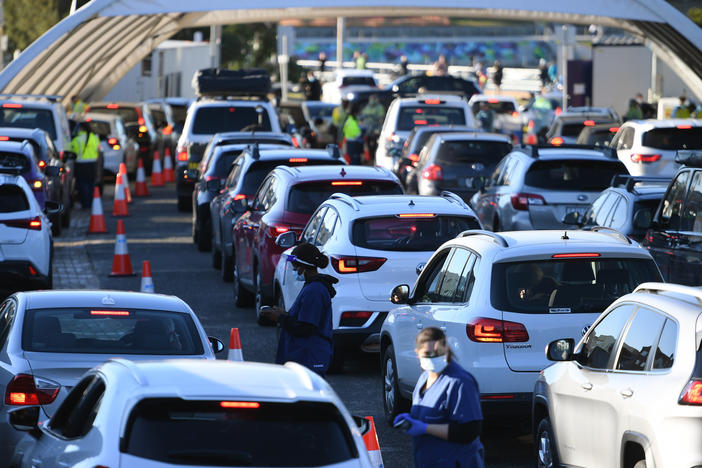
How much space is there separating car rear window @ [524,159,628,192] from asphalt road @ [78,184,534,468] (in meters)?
4.13

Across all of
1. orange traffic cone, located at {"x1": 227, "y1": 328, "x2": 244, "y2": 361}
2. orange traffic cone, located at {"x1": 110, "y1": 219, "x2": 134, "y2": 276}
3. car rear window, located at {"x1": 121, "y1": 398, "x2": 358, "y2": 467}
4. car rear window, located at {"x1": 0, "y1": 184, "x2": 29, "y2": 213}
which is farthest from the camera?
orange traffic cone, located at {"x1": 110, "y1": 219, "x2": 134, "y2": 276}

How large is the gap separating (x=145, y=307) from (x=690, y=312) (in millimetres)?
3815

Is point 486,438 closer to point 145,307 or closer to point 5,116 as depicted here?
point 145,307

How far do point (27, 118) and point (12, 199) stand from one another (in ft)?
35.9

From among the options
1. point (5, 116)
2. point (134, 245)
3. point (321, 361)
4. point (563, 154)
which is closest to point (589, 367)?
point (321, 361)

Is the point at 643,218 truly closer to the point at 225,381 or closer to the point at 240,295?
the point at 240,295

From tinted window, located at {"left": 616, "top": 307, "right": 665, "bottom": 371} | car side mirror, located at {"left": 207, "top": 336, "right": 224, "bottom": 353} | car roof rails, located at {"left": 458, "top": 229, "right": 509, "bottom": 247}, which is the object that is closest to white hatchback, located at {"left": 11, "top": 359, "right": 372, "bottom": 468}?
tinted window, located at {"left": 616, "top": 307, "right": 665, "bottom": 371}

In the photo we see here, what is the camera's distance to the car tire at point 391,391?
11.5 metres

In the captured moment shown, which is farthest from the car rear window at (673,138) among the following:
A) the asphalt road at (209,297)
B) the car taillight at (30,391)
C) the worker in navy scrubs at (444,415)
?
the worker in navy scrubs at (444,415)

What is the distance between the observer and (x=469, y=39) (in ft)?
620

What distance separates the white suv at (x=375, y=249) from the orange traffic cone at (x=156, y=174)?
22405mm

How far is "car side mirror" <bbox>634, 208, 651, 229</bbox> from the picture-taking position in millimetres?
14930

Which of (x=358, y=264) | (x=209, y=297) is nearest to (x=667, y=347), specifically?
(x=358, y=264)

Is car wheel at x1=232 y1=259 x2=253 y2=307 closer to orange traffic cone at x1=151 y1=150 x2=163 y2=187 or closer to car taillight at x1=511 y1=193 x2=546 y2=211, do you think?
car taillight at x1=511 y1=193 x2=546 y2=211
